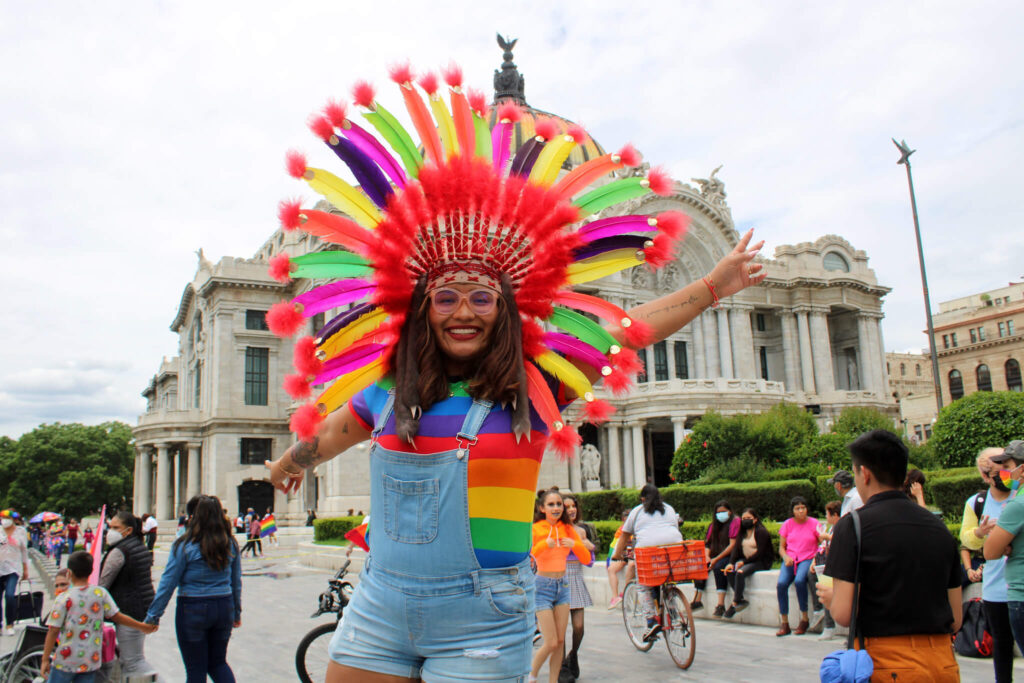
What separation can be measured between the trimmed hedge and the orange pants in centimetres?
2649

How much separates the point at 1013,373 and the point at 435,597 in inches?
3231

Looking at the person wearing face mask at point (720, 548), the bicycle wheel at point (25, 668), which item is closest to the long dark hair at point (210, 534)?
the bicycle wheel at point (25, 668)

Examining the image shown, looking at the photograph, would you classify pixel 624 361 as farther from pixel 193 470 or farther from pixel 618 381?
pixel 193 470

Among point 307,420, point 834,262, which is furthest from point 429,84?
point 834,262

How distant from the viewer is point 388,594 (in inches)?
107

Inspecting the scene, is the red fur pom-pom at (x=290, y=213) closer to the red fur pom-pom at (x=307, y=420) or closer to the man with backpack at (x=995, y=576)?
the red fur pom-pom at (x=307, y=420)

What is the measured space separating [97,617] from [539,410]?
4696mm

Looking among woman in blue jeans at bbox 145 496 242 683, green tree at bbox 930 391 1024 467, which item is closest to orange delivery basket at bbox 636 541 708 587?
woman in blue jeans at bbox 145 496 242 683

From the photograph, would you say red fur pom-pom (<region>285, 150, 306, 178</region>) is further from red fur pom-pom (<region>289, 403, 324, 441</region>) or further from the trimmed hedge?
the trimmed hedge

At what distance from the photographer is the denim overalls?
8.74ft

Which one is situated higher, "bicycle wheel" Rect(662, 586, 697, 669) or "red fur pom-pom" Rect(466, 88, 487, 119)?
"red fur pom-pom" Rect(466, 88, 487, 119)

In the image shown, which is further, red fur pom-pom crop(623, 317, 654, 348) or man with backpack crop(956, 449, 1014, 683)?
man with backpack crop(956, 449, 1014, 683)

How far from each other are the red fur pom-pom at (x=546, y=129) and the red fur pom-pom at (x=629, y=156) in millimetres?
313

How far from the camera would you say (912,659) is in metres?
3.45
